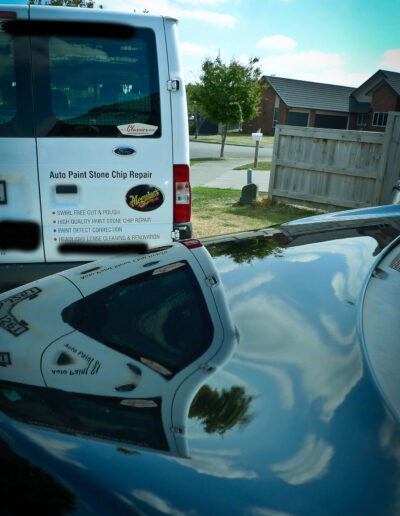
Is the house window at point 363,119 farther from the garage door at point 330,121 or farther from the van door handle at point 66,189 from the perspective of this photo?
the van door handle at point 66,189

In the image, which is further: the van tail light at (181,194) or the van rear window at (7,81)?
the van tail light at (181,194)

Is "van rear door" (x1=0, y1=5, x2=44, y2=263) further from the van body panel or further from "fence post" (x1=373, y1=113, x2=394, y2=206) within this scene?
"fence post" (x1=373, y1=113, x2=394, y2=206)

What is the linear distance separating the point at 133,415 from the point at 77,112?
2779 mm

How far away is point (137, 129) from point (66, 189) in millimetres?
696

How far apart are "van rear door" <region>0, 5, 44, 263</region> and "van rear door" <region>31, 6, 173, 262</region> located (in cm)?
6

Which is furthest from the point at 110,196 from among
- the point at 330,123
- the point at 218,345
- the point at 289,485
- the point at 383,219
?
the point at 330,123

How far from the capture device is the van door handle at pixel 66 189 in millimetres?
3525

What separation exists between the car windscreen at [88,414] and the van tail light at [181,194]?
2.58 meters

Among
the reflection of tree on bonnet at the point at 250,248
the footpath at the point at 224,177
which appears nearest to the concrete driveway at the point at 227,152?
the footpath at the point at 224,177

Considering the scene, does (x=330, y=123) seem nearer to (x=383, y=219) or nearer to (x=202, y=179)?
(x=202, y=179)

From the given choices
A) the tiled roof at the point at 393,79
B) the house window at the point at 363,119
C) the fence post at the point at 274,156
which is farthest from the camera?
the house window at the point at 363,119

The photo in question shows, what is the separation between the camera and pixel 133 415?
3.85 feet

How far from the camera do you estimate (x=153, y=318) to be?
1618mm

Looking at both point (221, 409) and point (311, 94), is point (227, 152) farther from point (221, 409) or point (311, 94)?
point (221, 409)
